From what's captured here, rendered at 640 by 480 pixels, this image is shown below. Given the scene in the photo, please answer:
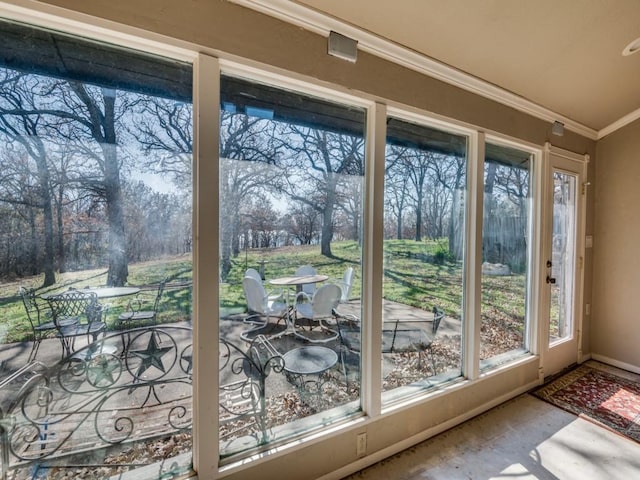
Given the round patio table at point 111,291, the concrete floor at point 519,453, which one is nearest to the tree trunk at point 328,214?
the round patio table at point 111,291

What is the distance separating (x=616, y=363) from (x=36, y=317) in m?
4.82

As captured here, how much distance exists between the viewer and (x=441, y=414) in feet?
6.62

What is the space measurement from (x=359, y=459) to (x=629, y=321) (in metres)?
3.30

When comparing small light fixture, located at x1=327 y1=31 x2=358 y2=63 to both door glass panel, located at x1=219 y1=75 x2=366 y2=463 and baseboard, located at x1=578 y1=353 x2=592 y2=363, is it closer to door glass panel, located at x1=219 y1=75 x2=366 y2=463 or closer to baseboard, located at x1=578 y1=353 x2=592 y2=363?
door glass panel, located at x1=219 y1=75 x2=366 y2=463

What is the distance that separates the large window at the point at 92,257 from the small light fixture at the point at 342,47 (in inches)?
29.0

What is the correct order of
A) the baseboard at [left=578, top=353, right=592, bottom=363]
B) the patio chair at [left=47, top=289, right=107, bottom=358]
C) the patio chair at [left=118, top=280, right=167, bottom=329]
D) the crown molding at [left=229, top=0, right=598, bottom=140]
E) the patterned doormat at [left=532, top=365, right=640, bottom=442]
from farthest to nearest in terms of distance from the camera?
the baseboard at [left=578, top=353, right=592, bottom=363] → the patterned doormat at [left=532, top=365, right=640, bottom=442] → the crown molding at [left=229, top=0, right=598, bottom=140] → the patio chair at [left=118, top=280, right=167, bottom=329] → the patio chair at [left=47, top=289, right=107, bottom=358]

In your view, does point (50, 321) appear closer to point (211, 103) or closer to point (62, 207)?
point (62, 207)

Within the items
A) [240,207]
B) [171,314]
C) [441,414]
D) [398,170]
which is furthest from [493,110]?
[171,314]

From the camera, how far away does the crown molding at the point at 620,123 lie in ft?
9.25

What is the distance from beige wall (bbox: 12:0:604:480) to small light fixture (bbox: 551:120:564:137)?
27 centimetres

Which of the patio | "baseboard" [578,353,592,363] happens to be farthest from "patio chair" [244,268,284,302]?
"baseboard" [578,353,592,363]

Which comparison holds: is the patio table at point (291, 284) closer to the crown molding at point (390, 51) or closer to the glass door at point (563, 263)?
the crown molding at point (390, 51)

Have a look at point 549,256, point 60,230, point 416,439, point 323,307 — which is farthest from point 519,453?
point 60,230

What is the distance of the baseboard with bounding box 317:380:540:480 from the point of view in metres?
1.63
